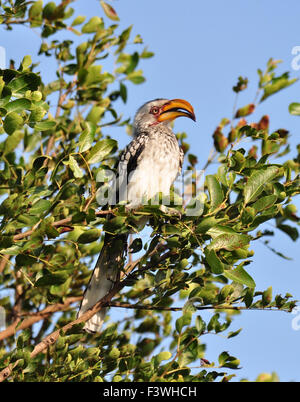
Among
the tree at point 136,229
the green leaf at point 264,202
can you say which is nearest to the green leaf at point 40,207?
the tree at point 136,229

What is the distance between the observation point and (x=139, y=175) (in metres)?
4.66

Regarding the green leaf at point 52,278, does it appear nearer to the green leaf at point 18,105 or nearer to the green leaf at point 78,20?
Result: the green leaf at point 18,105

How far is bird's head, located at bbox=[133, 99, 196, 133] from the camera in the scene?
5.37 meters

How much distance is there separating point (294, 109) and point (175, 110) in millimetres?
2355

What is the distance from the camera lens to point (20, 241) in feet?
10.2

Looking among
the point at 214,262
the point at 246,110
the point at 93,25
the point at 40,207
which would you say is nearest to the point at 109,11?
the point at 93,25

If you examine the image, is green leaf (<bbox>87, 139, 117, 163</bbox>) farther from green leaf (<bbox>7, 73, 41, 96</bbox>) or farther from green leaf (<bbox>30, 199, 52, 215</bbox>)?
green leaf (<bbox>7, 73, 41, 96</bbox>)

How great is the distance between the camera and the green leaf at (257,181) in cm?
296

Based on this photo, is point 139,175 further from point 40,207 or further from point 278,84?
point 40,207

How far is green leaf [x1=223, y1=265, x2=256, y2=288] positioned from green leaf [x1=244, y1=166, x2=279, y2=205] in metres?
0.41

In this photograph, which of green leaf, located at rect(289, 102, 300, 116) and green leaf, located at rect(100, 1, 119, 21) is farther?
green leaf, located at rect(100, 1, 119, 21)

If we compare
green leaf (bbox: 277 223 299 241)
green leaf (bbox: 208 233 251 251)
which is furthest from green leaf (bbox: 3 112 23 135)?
green leaf (bbox: 277 223 299 241)
